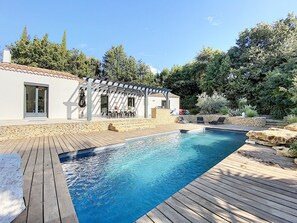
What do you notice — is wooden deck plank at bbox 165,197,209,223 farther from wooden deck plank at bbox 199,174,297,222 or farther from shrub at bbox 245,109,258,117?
shrub at bbox 245,109,258,117

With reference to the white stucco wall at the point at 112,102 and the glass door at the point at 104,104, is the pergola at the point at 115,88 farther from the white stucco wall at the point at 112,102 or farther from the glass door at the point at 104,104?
the glass door at the point at 104,104

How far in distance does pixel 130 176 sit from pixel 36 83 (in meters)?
8.83

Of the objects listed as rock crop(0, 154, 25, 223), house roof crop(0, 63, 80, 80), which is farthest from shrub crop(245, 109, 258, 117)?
rock crop(0, 154, 25, 223)

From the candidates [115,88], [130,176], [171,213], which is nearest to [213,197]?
[171,213]

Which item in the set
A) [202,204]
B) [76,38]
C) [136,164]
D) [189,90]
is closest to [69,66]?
[76,38]

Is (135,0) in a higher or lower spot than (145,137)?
higher

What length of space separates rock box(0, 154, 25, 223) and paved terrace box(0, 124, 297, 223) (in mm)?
107

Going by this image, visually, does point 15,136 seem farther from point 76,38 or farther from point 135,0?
point 76,38

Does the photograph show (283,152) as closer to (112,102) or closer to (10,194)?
(10,194)

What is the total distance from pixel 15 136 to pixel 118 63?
69.8 feet

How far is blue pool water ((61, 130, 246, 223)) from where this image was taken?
3117 millimetres

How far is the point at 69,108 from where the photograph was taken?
1117cm

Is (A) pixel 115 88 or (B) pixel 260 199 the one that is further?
(A) pixel 115 88

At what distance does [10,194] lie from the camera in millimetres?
2076
